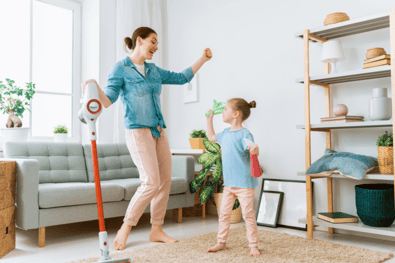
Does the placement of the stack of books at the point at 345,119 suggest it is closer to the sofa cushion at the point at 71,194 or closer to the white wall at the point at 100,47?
the sofa cushion at the point at 71,194

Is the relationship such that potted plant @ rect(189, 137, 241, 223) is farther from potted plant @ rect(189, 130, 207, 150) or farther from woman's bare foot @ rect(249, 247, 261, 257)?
woman's bare foot @ rect(249, 247, 261, 257)

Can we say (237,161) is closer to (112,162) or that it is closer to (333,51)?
(333,51)

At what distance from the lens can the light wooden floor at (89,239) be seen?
6.65 feet

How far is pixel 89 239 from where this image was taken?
2416mm

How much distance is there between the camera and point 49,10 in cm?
362

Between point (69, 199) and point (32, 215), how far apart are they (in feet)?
0.77

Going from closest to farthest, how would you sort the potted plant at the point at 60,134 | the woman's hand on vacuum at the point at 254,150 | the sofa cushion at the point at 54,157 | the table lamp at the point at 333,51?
the woman's hand on vacuum at the point at 254,150 → the table lamp at the point at 333,51 → the sofa cushion at the point at 54,157 → the potted plant at the point at 60,134

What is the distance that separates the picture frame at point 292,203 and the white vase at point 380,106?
791 mm

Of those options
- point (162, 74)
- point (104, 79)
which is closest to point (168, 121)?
point (104, 79)

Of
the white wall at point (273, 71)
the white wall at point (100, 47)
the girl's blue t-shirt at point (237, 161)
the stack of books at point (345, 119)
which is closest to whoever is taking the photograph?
the girl's blue t-shirt at point (237, 161)

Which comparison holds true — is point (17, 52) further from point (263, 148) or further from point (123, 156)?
point (263, 148)

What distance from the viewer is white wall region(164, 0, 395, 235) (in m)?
2.53

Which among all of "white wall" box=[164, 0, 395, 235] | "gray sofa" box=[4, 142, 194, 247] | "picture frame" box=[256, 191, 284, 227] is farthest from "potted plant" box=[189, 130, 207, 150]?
"picture frame" box=[256, 191, 284, 227]

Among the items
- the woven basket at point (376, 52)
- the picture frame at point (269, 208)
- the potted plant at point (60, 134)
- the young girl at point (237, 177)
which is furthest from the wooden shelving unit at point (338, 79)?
the potted plant at point (60, 134)
